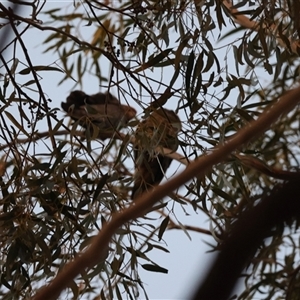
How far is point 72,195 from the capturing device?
1.51 meters

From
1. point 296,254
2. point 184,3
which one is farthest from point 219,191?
point 296,254

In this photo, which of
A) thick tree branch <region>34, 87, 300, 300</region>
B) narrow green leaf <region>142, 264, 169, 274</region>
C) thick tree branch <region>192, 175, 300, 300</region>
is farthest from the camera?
narrow green leaf <region>142, 264, 169, 274</region>

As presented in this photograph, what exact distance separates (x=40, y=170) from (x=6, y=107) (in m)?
0.14

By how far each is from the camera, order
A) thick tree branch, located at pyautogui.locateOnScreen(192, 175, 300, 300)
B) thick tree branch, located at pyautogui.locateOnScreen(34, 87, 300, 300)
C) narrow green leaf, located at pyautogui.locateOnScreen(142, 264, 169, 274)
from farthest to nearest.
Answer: narrow green leaf, located at pyautogui.locateOnScreen(142, 264, 169, 274) → thick tree branch, located at pyautogui.locateOnScreen(34, 87, 300, 300) → thick tree branch, located at pyautogui.locateOnScreen(192, 175, 300, 300)

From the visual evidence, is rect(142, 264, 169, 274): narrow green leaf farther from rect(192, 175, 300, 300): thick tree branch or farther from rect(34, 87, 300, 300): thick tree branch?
rect(192, 175, 300, 300): thick tree branch

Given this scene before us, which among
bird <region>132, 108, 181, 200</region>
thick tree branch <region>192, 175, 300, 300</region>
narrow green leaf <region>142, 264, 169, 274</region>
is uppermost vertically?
bird <region>132, 108, 181, 200</region>

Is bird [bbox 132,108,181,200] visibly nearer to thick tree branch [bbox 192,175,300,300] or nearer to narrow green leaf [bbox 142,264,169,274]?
narrow green leaf [bbox 142,264,169,274]

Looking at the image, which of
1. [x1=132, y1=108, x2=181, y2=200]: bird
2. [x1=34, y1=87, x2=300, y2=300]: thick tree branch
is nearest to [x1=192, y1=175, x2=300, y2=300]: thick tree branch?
[x1=34, y1=87, x2=300, y2=300]: thick tree branch

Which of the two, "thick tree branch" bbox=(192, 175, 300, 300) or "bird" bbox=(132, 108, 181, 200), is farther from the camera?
"bird" bbox=(132, 108, 181, 200)

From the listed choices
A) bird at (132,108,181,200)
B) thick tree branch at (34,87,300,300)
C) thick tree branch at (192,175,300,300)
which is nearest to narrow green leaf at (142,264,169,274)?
bird at (132,108,181,200)

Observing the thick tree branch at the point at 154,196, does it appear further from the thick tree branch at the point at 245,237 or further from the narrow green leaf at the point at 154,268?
the narrow green leaf at the point at 154,268

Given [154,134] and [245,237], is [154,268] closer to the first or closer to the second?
[154,134]

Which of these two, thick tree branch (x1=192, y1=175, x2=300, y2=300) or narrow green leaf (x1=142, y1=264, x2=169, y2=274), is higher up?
narrow green leaf (x1=142, y1=264, x2=169, y2=274)

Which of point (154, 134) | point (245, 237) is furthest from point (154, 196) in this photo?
point (154, 134)
